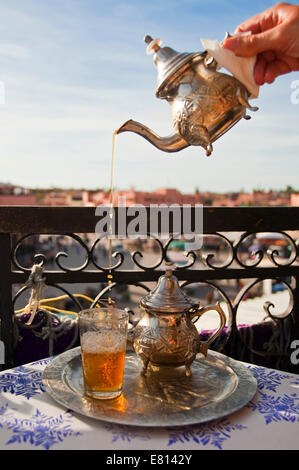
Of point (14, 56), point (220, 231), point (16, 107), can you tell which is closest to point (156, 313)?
point (220, 231)

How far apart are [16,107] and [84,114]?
5845 mm

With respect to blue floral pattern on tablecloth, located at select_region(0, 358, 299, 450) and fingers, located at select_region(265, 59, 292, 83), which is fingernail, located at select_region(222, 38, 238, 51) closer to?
fingers, located at select_region(265, 59, 292, 83)

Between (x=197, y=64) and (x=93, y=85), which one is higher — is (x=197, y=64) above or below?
below

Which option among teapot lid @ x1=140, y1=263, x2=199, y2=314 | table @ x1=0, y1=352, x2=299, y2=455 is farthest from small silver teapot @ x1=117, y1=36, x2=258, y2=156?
table @ x1=0, y1=352, x2=299, y2=455

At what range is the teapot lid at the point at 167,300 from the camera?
769 mm

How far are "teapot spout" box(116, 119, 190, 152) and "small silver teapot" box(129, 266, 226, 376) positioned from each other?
0.30m

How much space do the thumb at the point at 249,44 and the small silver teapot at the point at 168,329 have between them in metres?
0.45

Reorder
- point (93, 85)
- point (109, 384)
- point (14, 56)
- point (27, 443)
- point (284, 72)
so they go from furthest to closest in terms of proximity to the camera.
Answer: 1. point (93, 85)
2. point (14, 56)
3. point (284, 72)
4. point (109, 384)
5. point (27, 443)

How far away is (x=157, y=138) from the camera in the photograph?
3.10 ft

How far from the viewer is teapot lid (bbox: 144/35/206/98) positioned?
→ 0.84 m

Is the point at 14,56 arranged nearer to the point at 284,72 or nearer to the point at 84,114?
the point at 84,114

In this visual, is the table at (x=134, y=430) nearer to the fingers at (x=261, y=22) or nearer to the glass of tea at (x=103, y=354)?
the glass of tea at (x=103, y=354)

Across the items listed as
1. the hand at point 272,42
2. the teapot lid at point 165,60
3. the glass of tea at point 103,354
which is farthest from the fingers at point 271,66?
the glass of tea at point 103,354

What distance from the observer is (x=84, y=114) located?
33.5 meters
